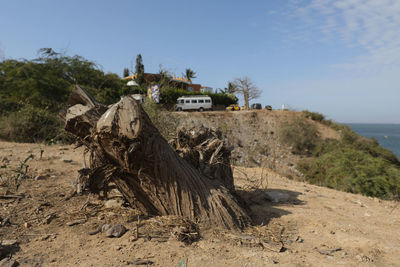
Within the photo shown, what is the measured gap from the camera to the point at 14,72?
46.5ft

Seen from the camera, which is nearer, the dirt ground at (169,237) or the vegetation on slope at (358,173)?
the dirt ground at (169,237)

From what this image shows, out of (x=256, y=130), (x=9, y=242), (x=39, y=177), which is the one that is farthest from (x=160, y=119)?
(x=256, y=130)

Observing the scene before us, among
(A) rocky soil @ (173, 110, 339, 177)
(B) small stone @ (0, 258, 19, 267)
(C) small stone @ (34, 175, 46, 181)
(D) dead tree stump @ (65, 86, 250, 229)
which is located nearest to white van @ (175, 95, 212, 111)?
(A) rocky soil @ (173, 110, 339, 177)

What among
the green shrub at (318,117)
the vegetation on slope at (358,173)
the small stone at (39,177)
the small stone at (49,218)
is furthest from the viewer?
the green shrub at (318,117)

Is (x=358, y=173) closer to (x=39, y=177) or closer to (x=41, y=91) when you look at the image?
(x=39, y=177)

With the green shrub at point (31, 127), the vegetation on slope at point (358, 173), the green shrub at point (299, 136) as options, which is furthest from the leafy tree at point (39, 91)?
the green shrub at point (299, 136)

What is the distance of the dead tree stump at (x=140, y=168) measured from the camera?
7.85 feet

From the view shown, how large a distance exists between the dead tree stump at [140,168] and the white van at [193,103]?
20.2 m

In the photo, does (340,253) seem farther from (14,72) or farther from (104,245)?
(14,72)

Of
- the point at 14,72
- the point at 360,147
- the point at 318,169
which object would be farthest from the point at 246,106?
the point at 14,72

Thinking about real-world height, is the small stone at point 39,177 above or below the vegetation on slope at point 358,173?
above

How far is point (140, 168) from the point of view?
8.63 feet

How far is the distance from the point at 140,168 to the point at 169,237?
30.4 inches

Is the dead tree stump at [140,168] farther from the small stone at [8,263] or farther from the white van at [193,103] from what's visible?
the white van at [193,103]
